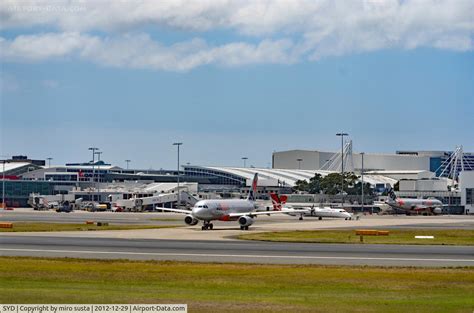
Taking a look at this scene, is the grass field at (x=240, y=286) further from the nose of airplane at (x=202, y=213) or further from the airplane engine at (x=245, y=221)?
the airplane engine at (x=245, y=221)

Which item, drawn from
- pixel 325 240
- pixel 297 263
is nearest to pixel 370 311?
pixel 297 263

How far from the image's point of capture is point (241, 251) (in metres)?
63.4

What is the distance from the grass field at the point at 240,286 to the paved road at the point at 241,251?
4.52 m

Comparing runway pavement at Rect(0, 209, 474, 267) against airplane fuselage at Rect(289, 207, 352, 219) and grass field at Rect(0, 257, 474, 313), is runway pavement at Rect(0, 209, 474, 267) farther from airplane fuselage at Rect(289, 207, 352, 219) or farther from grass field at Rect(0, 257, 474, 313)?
airplane fuselage at Rect(289, 207, 352, 219)

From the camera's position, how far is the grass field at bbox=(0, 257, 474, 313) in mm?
34575

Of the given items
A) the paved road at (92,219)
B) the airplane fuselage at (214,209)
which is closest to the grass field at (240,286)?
the airplane fuselage at (214,209)

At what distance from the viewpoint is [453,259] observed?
58375 millimetres

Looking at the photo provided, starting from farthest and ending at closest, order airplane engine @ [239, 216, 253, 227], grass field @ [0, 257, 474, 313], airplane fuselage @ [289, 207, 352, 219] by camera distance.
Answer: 1. airplane fuselage @ [289, 207, 352, 219]
2. airplane engine @ [239, 216, 253, 227]
3. grass field @ [0, 257, 474, 313]

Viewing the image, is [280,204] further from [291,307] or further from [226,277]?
[291,307]

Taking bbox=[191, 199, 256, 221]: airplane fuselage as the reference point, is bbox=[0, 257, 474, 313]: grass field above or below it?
below

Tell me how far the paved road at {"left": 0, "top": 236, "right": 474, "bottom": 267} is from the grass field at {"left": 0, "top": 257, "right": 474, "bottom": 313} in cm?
452

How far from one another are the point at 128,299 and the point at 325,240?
4587cm

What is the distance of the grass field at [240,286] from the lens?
113 ft

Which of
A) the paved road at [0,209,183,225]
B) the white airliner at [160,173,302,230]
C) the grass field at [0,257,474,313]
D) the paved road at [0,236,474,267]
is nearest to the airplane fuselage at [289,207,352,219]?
the paved road at [0,209,183,225]
